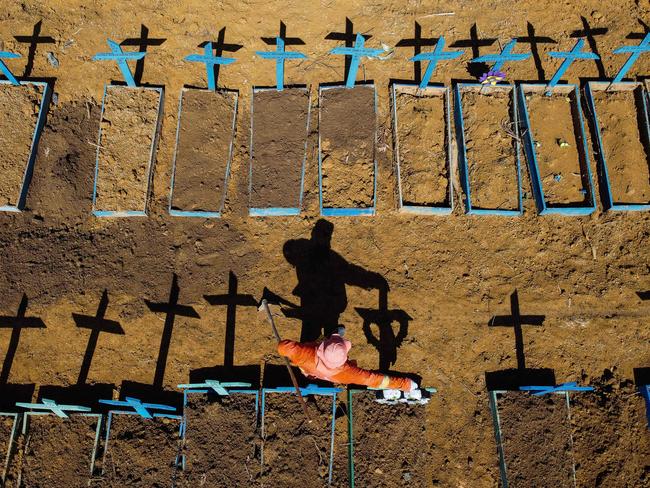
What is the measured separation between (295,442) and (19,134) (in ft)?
22.4

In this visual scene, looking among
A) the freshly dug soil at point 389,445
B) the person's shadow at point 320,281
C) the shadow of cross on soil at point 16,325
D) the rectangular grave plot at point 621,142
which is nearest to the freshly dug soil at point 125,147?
the shadow of cross on soil at point 16,325

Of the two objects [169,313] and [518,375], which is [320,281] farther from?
[518,375]

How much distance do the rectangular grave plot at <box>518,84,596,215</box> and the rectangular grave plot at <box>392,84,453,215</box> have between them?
1419 mm

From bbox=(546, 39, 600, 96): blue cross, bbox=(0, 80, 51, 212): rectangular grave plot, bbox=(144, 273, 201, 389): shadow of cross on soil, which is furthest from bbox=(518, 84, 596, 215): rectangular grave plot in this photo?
bbox=(0, 80, 51, 212): rectangular grave plot

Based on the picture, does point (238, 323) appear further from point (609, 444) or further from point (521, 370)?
point (609, 444)

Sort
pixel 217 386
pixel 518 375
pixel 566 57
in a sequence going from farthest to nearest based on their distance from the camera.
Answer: pixel 566 57, pixel 518 375, pixel 217 386

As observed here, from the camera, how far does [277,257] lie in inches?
280

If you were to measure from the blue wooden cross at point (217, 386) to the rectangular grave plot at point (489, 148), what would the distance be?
4535 mm

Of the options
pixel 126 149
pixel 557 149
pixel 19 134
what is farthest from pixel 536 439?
pixel 19 134

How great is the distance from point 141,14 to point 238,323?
5.92 metres

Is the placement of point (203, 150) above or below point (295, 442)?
above

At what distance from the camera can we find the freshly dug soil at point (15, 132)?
23.9 feet

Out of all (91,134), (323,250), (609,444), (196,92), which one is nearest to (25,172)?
(91,134)

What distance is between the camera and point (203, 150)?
7.39 meters
